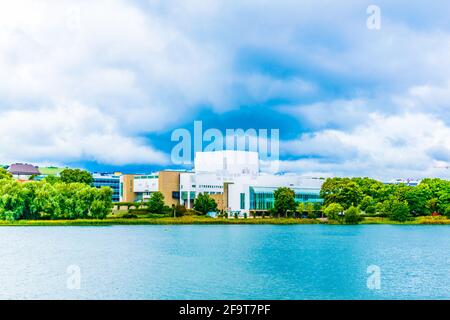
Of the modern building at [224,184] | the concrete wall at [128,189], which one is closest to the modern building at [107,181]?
the concrete wall at [128,189]

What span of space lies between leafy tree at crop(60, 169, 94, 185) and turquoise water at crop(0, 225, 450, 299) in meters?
28.7

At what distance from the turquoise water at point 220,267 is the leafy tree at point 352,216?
1761 centimetres

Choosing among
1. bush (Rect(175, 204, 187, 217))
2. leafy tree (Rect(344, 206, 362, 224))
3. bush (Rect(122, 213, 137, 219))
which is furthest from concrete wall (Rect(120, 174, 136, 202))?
leafy tree (Rect(344, 206, 362, 224))

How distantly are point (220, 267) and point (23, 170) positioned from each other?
83.7m

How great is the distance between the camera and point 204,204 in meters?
60.8

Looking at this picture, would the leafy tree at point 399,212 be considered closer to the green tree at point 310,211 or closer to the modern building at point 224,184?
the green tree at point 310,211

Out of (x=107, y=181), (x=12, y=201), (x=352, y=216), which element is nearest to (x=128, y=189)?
(x=107, y=181)

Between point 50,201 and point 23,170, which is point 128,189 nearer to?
point 50,201

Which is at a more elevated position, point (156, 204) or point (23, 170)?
point (23, 170)

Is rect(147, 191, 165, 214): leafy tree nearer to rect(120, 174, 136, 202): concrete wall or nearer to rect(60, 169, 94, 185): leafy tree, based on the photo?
rect(120, 174, 136, 202): concrete wall

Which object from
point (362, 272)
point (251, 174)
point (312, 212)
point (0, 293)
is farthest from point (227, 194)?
point (0, 293)

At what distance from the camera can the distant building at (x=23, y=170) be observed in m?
97.9
